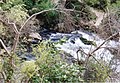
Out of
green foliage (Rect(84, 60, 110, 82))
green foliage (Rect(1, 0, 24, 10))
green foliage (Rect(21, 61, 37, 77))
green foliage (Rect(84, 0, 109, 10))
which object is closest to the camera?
green foliage (Rect(21, 61, 37, 77))

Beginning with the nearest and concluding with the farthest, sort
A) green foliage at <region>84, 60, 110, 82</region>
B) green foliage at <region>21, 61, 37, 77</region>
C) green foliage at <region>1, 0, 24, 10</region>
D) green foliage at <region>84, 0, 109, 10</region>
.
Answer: green foliage at <region>21, 61, 37, 77</region> < green foliage at <region>84, 60, 110, 82</region> < green foliage at <region>1, 0, 24, 10</region> < green foliage at <region>84, 0, 109, 10</region>

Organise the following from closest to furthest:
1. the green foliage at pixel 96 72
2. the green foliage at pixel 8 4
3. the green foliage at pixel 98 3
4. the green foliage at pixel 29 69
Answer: the green foliage at pixel 29 69, the green foliage at pixel 96 72, the green foliage at pixel 8 4, the green foliage at pixel 98 3

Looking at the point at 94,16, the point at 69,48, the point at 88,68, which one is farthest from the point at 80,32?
the point at 88,68

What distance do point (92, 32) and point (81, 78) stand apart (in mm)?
7081

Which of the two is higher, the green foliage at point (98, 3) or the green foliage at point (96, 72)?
the green foliage at point (98, 3)

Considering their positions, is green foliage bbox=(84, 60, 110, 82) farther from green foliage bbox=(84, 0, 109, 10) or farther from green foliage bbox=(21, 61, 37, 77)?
green foliage bbox=(84, 0, 109, 10)

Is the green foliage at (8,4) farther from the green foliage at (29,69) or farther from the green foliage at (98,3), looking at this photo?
the green foliage at (29,69)

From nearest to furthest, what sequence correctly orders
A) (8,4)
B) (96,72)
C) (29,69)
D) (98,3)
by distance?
1. (29,69)
2. (96,72)
3. (8,4)
4. (98,3)

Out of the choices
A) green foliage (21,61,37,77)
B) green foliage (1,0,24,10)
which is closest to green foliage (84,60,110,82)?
green foliage (21,61,37,77)

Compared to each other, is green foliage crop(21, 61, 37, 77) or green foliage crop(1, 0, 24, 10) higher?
green foliage crop(1, 0, 24, 10)

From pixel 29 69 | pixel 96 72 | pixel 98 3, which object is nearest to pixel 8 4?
pixel 98 3

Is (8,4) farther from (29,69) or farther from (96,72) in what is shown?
(29,69)

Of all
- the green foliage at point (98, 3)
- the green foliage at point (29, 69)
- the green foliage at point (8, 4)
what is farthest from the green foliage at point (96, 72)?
the green foliage at point (98, 3)

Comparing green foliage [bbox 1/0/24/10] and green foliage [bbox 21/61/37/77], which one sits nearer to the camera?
green foliage [bbox 21/61/37/77]
